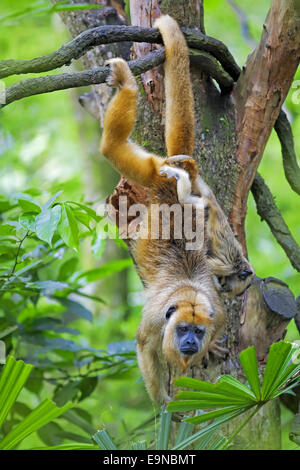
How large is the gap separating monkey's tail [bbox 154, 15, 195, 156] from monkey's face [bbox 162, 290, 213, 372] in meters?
1.13

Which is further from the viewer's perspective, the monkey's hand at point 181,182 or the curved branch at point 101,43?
the monkey's hand at point 181,182

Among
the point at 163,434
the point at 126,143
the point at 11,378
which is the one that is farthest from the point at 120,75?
the point at 163,434

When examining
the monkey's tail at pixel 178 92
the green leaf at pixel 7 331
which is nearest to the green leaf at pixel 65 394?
the green leaf at pixel 7 331

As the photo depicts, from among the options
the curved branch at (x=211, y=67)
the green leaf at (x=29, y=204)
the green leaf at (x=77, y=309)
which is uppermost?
the curved branch at (x=211, y=67)

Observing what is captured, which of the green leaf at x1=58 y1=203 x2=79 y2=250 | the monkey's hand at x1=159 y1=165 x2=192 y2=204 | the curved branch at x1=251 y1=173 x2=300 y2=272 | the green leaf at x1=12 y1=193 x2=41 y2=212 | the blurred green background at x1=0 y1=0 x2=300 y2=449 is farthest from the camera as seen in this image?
the blurred green background at x1=0 y1=0 x2=300 y2=449

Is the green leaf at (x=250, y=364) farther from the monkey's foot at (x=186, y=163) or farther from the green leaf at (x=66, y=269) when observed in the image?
the green leaf at (x=66, y=269)

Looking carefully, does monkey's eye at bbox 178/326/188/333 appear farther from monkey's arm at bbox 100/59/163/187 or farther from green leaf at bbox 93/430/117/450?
monkey's arm at bbox 100/59/163/187

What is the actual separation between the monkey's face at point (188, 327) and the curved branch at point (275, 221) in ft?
3.52

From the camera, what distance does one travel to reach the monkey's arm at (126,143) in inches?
161

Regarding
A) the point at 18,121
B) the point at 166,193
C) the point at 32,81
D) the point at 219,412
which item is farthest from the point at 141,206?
the point at 18,121

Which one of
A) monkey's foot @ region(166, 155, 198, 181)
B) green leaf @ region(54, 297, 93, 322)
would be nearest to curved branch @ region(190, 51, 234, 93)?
monkey's foot @ region(166, 155, 198, 181)

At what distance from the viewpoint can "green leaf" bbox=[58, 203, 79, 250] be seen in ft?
10.7

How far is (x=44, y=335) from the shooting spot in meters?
5.17
